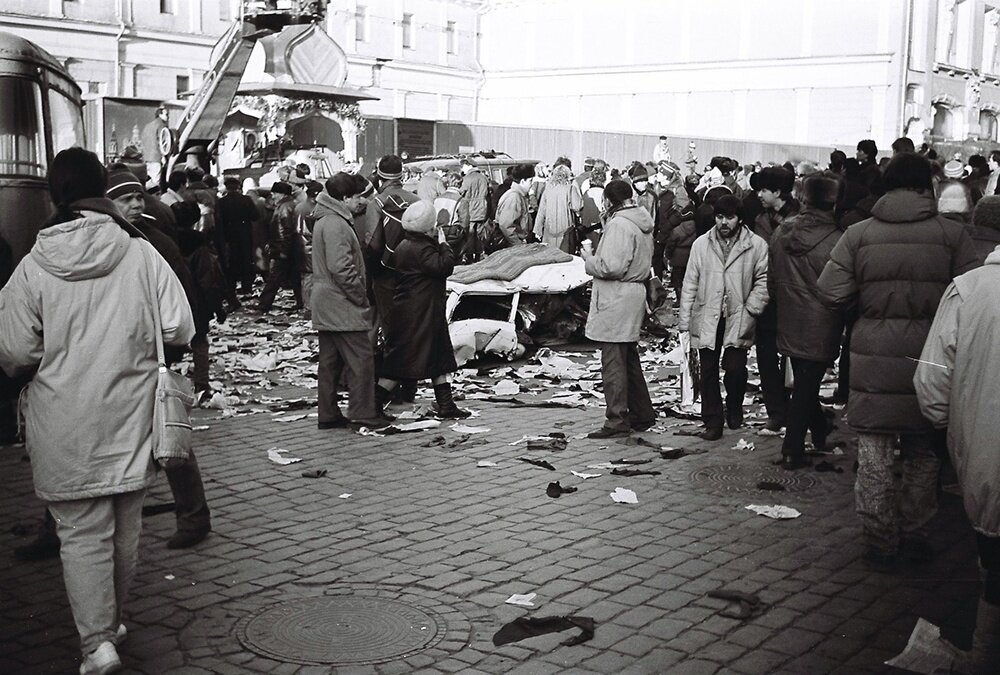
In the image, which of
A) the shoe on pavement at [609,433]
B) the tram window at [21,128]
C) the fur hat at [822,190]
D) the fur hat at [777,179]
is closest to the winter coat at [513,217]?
the fur hat at [777,179]

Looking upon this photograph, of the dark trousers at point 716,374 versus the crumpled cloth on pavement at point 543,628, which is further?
the dark trousers at point 716,374

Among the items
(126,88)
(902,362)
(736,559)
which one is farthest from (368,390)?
(126,88)

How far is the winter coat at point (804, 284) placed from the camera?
8.16m

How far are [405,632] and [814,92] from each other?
184 feet

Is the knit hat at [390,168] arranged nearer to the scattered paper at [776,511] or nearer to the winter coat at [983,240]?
the scattered paper at [776,511]

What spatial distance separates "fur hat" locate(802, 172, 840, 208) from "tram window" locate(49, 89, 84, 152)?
6.09m

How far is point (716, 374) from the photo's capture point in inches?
374

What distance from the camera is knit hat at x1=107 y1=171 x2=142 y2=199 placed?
662 centimetres

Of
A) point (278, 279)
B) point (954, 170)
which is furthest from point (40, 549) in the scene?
point (954, 170)

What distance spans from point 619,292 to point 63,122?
518 centimetres

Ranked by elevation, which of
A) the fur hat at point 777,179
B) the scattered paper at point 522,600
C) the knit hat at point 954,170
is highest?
the knit hat at point 954,170

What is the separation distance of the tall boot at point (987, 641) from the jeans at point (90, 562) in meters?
3.53

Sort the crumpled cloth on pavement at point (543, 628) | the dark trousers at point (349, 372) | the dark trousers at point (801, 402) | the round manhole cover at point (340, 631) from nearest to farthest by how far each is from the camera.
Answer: the round manhole cover at point (340, 631), the crumpled cloth on pavement at point (543, 628), the dark trousers at point (801, 402), the dark trousers at point (349, 372)

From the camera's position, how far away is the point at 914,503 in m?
6.25
